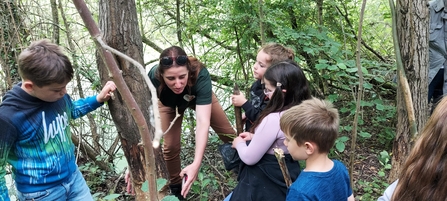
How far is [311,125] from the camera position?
1.53m

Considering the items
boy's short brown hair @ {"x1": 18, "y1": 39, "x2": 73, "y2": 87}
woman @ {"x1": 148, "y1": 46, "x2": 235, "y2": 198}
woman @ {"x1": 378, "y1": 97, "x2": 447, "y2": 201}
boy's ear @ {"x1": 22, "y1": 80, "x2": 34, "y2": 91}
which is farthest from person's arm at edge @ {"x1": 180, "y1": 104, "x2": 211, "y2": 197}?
woman @ {"x1": 378, "y1": 97, "x2": 447, "y2": 201}

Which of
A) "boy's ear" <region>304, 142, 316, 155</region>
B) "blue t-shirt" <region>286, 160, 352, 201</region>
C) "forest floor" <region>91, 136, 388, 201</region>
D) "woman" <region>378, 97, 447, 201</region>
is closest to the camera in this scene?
"woman" <region>378, 97, 447, 201</region>


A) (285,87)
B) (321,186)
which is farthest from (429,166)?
(285,87)

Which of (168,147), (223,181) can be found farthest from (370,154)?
(168,147)

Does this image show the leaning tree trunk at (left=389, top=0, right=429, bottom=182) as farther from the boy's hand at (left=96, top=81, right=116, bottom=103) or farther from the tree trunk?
the tree trunk

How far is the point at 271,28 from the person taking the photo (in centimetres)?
348

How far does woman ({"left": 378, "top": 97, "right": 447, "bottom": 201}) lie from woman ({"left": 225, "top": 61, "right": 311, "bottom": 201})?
Answer: 2.65 ft

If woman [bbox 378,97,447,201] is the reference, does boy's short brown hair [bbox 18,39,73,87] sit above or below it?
above

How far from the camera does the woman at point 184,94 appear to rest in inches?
85.7

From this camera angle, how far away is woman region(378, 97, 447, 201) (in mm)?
969

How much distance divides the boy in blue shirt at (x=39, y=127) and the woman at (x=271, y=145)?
0.93 metres

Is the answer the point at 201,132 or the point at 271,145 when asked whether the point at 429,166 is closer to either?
the point at 271,145

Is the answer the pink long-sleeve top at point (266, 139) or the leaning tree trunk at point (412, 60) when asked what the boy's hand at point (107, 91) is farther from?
the leaning tree trunk at point (412, 60)

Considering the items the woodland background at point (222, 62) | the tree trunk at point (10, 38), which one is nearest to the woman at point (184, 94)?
Answer: the woodland background at point (222, 62)
